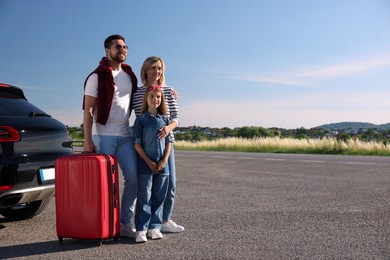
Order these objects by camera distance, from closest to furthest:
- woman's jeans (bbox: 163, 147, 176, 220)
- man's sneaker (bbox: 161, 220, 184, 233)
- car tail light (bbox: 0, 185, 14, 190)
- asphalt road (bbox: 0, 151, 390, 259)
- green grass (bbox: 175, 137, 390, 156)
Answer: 1. asphalt road (bbox: 0, 151, 390, 259)
2. car tail light (bbox: 0, 185, 14, 190)
3. woman's jeans (bbox: 163, 147, 176, 220)
4. man's sneaker (bbox: 161, 220, 184, 233)
5. green grass (bbox: 175, 137, 390, 156)

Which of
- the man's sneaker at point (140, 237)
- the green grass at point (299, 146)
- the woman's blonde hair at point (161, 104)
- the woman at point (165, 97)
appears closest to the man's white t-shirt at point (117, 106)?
the woman at point (165, 97)

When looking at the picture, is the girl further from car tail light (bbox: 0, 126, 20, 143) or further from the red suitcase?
car tail light (bbox: 0, 126, 20, 143)

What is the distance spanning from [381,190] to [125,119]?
5238mm

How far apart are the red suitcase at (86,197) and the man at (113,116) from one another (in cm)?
27

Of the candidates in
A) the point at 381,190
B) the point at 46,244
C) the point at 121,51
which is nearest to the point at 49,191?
the point at 46,244

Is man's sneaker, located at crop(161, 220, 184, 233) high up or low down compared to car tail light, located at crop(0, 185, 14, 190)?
down

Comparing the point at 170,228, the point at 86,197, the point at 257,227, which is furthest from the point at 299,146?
the point at 86,197

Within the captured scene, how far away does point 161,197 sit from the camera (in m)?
4.72

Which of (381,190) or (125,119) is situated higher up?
(125,119)

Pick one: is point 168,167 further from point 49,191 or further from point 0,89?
point 0,89

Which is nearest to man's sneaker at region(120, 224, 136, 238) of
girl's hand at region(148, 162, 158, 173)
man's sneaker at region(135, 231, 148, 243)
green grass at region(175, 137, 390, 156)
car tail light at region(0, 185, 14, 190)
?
man's sneaker at region(135, 231, 148, 243)

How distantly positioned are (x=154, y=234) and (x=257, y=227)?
46.9 inches

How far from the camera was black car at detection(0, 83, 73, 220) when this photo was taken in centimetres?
447

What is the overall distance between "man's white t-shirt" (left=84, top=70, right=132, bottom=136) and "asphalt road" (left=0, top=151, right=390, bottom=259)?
3.60 ft
